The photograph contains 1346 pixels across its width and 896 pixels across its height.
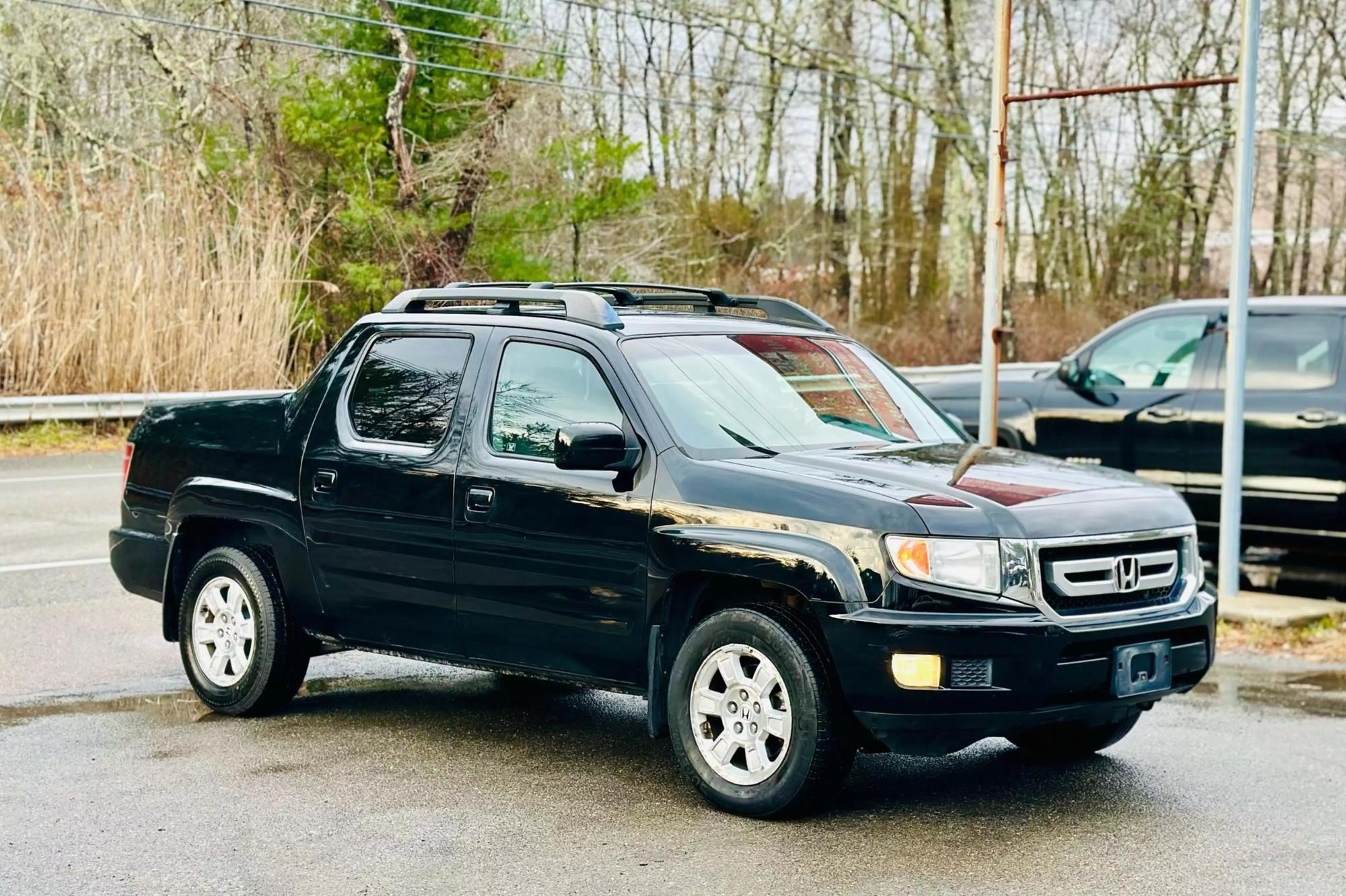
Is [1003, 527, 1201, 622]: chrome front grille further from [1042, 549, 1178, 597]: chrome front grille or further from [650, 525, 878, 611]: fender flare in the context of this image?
[650, 525, 878, 611]: fender flare

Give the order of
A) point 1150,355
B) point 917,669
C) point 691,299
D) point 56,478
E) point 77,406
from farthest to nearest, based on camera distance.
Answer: point 77,406
point 56,478
point 1150,355
point 691,299
point 917,669

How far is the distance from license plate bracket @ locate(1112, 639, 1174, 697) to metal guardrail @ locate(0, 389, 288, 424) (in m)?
13.7

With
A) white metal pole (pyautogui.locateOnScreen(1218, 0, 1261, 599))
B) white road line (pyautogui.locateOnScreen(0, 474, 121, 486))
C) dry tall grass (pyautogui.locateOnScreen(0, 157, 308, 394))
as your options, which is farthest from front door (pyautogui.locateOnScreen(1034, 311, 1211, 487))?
dry tall grass (pyautogui.locateOnScreen(0, 157, 308, 394))

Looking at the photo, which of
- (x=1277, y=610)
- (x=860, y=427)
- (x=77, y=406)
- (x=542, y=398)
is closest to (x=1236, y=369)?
(x=1277, y=610)

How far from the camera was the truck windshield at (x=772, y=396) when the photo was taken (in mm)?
6086

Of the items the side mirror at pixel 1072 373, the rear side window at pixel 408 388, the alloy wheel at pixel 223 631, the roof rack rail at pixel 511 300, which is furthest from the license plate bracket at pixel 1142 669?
the side mirror at pixel 1072 373

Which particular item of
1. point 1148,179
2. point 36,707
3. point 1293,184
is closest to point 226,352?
point 36,707

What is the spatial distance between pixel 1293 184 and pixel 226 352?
40.4 m

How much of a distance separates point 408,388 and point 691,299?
4.47 feet

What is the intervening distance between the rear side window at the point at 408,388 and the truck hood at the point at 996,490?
1447 mm

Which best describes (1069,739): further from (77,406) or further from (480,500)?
(77,406)

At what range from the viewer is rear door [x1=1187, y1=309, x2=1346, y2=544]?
1052 centimetres

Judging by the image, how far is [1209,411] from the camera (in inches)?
438

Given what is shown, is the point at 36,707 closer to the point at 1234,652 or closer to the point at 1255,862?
the point at 1255,862
